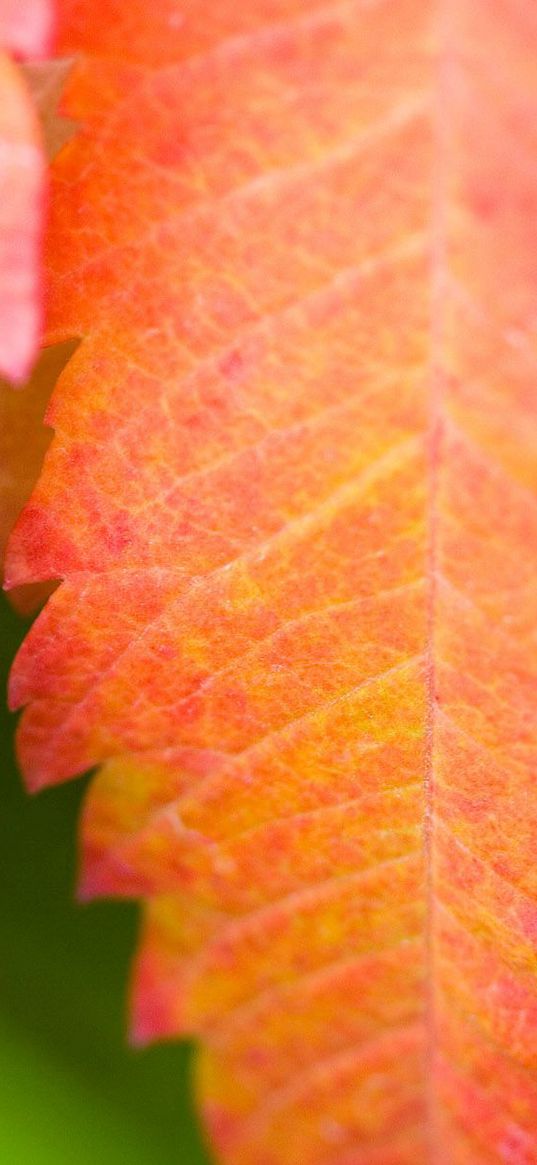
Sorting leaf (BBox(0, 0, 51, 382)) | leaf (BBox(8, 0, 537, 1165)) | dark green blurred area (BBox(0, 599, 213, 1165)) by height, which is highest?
leaf (BBox(0, 0, 51, 382))

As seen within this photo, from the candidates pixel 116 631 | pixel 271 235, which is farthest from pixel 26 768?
pixel 271 235

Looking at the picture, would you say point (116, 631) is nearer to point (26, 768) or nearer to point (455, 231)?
point (26, 768)

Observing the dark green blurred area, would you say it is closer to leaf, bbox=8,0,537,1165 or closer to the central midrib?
leaf, bbox=8,0,537,1165

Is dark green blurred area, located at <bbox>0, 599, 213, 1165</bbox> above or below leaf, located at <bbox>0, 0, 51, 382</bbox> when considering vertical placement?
below

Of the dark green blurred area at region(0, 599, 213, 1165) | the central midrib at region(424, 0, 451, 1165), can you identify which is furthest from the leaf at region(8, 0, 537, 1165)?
the dark green blurred area at region(0, 599, 213, 1165)

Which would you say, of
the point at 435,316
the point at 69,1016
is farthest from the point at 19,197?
the point at 69,1016

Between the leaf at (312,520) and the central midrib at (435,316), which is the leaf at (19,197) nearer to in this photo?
the leaf at (312,520)

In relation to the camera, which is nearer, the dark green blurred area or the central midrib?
the central midrib
